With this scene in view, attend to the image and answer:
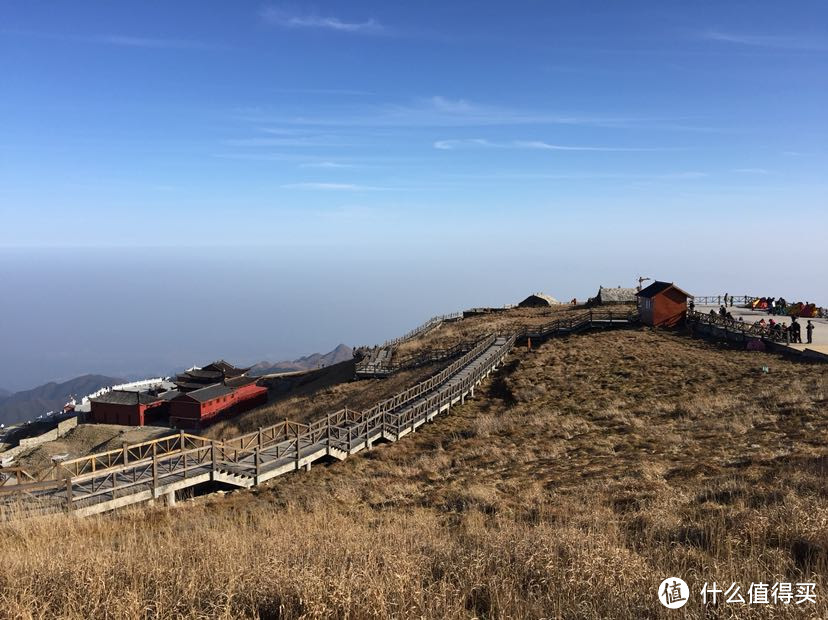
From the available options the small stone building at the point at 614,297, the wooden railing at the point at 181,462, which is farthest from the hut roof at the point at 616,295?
the wooden railing at the point at 181,462

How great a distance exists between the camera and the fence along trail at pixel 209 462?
1445cm

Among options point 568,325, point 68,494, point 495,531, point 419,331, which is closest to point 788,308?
point 568,325

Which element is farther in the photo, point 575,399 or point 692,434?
point 575,399

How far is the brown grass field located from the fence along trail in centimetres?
86

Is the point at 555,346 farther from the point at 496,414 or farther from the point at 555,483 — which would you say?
the point at 555,483

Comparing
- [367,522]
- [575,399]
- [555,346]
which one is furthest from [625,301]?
[367,522]

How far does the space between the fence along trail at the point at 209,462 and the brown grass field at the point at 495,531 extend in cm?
86

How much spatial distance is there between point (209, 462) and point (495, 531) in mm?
11313

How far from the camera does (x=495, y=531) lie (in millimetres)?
10211

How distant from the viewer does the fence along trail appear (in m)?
14.4

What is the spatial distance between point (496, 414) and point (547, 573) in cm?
2065

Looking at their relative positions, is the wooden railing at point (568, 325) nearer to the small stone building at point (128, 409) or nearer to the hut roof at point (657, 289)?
the hut roof at point (657, 289)

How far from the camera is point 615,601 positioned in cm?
625

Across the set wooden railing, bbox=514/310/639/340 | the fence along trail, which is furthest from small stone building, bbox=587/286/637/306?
the fence along trail
